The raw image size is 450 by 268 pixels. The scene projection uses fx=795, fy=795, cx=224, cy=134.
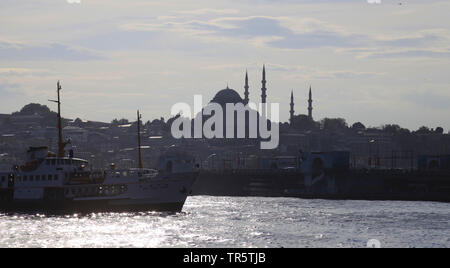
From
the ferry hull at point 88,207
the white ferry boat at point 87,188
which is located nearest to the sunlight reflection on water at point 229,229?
the ferry hull at point 88,207

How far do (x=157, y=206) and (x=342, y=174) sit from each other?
2275 inches

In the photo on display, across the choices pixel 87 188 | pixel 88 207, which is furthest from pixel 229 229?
pixel 87 188

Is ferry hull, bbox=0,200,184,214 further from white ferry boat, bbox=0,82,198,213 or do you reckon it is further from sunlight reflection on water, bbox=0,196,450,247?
sunlight reflection on water, bbox=0,196,450,247

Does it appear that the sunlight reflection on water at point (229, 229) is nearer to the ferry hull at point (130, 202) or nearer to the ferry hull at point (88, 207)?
the ferry hull at point (88, 207)

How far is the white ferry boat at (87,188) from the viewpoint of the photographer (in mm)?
76562

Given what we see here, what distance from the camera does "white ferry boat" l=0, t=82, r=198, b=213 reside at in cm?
7656

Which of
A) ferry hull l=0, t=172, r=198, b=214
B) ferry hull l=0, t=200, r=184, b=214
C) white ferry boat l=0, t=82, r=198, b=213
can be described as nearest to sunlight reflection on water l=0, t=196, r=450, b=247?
ferry hull l=0, t=200, r=184, b=214

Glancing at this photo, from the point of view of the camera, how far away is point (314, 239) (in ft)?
175

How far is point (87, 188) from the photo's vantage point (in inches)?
3056

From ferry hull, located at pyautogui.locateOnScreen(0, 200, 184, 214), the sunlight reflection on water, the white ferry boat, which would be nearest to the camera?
the sunlight reflection on water

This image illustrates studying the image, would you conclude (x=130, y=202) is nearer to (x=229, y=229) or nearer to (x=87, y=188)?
(x=87, y=188)

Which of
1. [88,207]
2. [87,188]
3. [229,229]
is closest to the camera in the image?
[229,229]

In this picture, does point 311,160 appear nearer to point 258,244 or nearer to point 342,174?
point 342,174
